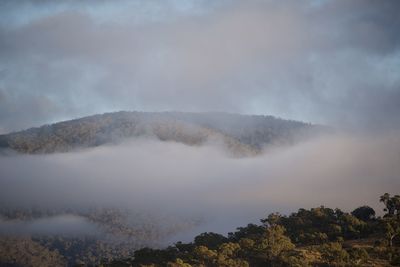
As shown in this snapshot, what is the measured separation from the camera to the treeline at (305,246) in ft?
282

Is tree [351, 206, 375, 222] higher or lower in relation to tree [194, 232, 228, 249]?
higher

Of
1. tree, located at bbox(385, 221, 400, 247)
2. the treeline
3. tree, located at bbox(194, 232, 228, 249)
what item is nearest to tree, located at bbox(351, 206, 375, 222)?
the treeline

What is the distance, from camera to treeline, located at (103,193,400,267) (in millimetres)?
86000

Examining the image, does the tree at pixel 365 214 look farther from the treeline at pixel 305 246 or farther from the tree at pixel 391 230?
the tree at pixel 391 230

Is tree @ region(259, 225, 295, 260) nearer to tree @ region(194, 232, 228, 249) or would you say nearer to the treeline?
the treeline

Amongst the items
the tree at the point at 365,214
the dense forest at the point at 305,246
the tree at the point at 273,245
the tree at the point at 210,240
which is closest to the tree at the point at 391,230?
the dense forest at the point at 305,246

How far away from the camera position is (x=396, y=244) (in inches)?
3735

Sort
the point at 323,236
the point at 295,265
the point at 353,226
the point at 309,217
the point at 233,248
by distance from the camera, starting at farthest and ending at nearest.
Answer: the point at 309,217 < the point at 353,226 < the point at 323,236 < the point at 233,248 < the point at 295,265

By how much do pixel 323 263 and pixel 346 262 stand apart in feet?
13.7

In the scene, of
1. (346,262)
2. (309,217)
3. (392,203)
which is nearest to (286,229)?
(309,217)

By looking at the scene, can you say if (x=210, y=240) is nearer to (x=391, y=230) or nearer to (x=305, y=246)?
(x=305, y=246)

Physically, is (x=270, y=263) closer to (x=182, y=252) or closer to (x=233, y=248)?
(x=233, y=248)

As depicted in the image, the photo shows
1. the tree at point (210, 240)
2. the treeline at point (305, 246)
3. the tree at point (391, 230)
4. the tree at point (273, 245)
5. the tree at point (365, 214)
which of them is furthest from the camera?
the tree at point (365, 214)

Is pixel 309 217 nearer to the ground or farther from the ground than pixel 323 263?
farther from the ground
